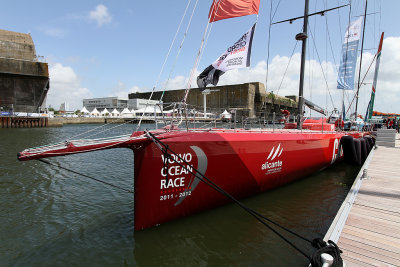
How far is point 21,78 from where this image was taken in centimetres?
3153

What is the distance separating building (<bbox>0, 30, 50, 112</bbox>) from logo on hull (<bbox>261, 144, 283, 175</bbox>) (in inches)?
→ 1428

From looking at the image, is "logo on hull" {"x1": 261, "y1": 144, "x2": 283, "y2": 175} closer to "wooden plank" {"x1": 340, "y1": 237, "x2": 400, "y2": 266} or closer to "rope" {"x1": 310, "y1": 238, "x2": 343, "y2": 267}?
"wooden plank" {"x1": 340, "y1": 237, "x2": 400, "y2": 266}

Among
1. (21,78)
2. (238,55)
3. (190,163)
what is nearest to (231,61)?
(238,55)

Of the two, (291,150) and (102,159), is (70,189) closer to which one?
(102,159)

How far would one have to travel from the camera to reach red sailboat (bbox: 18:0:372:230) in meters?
3.67

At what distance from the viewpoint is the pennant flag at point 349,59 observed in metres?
12.3

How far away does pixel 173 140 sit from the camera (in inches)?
154

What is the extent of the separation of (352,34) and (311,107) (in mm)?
6320

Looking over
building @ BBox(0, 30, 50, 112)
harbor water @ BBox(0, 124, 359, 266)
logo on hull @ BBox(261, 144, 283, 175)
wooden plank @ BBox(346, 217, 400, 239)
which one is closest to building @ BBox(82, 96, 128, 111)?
building @ BBox(0, 30, 50, 112)

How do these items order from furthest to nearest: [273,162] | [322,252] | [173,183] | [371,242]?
[273,162]
[173,183]
[371,242]
[322,252]

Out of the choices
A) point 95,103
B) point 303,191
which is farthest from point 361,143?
point 95,103

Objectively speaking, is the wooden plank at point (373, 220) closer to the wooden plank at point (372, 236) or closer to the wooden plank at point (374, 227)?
the wooden plank at point (374, 227)

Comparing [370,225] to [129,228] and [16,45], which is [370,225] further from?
[16,45]

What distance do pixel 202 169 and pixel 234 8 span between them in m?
3.19
